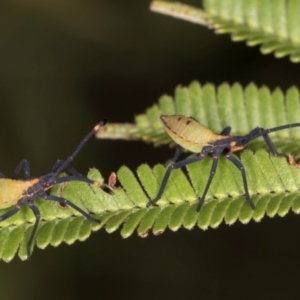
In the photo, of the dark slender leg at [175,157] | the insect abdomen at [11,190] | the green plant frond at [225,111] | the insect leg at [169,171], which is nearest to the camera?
the insect leg at [169,171]

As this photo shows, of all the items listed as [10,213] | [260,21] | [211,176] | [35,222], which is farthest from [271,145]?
[10,213]

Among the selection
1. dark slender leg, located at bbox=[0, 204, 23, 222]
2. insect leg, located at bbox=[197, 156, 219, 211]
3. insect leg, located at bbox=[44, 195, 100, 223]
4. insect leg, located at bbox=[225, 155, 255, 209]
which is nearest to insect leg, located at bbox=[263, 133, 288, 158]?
insect leg, located at bbox=[225, 155, 255, 209]

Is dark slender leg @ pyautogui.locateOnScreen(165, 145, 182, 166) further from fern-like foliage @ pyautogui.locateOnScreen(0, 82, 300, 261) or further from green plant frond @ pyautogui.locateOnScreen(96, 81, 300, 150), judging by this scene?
fern-like foliage @ pyautogui.locateOnScreen(0, 82, 300, 261)

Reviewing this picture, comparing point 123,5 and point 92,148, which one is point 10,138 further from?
point 123,5

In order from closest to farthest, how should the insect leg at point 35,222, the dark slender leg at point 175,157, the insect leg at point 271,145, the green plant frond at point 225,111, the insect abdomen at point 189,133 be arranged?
1. the insect leg at point 35,222
2. the insect leg at point 271,145
3. the insect abdomen at point 189,133
4. the dark slender leg at point 175,157
5. the green plant frond at point 225,111

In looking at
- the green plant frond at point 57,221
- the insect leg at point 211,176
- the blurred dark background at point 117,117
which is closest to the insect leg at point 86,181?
the green plant frond at point 57,221

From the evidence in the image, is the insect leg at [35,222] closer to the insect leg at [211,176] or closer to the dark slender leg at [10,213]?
the dark slender leg at [10,213]

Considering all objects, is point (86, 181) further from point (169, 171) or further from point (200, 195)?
point (200, 195)
